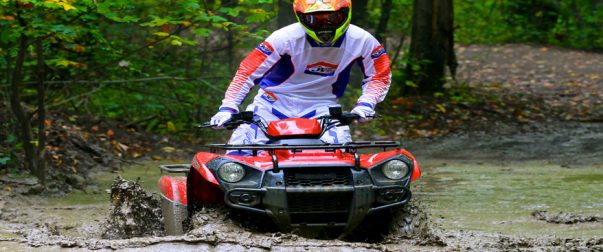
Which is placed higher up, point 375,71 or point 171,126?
point 375,71

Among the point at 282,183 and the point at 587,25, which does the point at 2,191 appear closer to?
the point at 282,183

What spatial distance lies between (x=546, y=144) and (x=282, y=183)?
1008 cm

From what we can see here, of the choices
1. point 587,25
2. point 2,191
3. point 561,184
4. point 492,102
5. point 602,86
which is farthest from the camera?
point 587,25

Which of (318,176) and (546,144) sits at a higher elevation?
(318,176)

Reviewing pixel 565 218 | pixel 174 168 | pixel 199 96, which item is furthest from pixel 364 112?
pixel 199 96

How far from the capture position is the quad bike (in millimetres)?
5949

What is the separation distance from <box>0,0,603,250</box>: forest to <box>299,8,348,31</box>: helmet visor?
721 mm

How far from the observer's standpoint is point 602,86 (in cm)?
2155

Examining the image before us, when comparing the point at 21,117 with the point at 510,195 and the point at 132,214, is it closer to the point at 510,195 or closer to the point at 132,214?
the point at 132,214

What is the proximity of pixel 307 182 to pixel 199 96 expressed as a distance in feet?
30.4

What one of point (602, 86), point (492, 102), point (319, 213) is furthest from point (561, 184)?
point (602, 86)

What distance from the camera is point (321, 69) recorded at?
7.25 metres

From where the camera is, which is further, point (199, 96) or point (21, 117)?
point (199, 96)

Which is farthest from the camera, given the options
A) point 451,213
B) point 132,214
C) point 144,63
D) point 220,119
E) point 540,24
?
point 540,24
